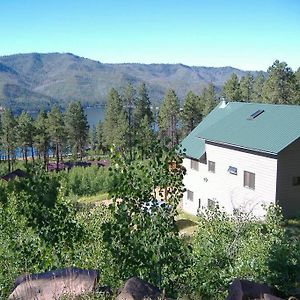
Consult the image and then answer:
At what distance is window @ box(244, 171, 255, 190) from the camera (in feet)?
69.5

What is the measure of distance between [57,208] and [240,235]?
4490 millimetres

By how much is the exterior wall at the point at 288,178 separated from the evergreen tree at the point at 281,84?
116ft

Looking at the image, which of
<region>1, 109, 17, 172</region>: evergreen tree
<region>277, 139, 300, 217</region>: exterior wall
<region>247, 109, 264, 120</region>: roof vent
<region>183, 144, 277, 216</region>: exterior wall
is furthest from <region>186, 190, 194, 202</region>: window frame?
<region>1, 109, 17, 172</region>: evergreen tree

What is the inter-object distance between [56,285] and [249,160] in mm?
17605

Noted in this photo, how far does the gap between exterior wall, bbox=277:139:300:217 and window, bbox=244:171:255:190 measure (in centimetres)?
154

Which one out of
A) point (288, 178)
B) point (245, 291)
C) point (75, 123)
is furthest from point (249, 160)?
point (75, 123)

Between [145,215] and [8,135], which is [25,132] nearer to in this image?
[8,135]

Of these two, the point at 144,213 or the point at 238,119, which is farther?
the point at 238,119

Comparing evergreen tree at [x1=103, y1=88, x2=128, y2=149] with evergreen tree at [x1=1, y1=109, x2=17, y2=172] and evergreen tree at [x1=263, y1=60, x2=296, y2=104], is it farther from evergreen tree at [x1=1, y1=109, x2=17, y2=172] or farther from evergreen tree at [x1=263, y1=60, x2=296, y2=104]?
evergreen tree at [x1=263, y1=60, x2=296, y2=104]

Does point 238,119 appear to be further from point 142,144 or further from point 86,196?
point 86,196

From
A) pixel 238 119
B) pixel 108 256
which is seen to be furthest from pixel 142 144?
pixel 238 119

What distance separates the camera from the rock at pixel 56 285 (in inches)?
192

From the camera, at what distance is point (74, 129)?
70.8 meters

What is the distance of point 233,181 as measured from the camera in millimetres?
22594
